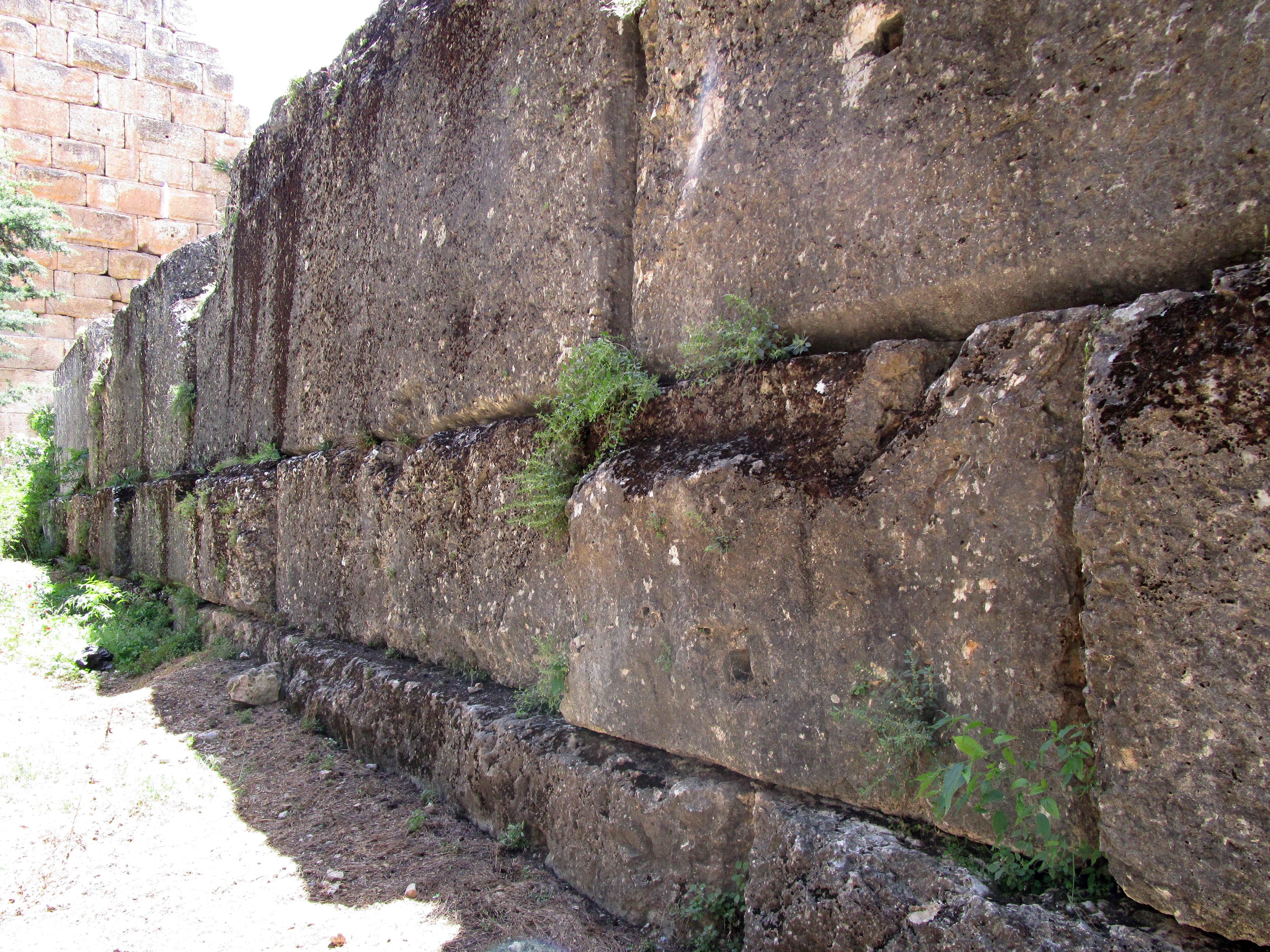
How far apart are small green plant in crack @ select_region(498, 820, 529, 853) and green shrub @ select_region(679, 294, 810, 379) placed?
4.07 feet

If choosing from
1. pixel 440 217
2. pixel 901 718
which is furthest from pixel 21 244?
pixel 901 718

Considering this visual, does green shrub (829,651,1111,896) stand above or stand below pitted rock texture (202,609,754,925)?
above

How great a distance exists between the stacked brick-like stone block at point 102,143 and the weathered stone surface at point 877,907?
1361 cm

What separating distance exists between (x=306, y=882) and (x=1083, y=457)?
2.07m

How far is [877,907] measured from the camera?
1.36 meters

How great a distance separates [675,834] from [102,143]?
48.6 feet

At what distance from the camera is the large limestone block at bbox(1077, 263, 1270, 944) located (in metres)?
1.03

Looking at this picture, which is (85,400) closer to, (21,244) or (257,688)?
(21,244)

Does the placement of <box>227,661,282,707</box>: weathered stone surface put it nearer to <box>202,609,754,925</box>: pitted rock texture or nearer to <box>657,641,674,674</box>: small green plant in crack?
<box>202,609,754,925</box>: pitted rock texture

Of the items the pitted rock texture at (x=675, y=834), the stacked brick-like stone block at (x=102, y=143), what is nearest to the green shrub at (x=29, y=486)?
the stacked brick-like stone block at (x=102, y=143)

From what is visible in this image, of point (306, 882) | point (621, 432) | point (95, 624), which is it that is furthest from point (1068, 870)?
point (95, 624)

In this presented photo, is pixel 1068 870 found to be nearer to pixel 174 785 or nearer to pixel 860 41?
pixel 860 41

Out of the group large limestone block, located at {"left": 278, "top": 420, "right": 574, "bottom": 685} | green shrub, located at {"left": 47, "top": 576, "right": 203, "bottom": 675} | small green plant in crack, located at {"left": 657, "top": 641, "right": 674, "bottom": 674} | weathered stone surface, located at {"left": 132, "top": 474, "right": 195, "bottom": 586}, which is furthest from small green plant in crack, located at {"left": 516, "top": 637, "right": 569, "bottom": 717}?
weathered stone surface, located at {"left": 132, "top": 474, "right": 195, "bottom": 586}

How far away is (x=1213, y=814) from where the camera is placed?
106 cm
